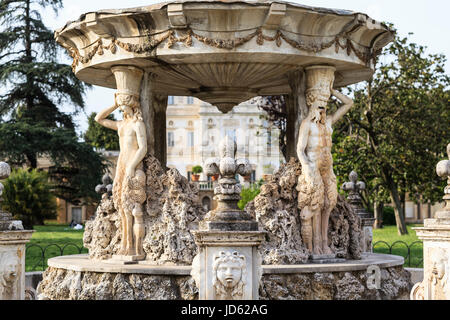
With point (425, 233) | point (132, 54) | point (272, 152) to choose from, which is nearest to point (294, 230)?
point (425, 233)

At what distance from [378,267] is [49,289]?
4.60 meters

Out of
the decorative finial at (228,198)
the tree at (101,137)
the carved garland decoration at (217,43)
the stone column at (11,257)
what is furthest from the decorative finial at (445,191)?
the tree at (101,137)

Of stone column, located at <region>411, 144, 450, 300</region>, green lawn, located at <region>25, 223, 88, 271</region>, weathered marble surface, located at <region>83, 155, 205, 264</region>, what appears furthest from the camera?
green lawn, located at <region>25, 223, 88, 271</region>

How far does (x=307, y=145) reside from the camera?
9672 millimetres

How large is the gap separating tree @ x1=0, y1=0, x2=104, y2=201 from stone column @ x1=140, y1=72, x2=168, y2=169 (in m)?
19.5

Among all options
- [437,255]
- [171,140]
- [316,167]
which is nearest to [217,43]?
[316,167]

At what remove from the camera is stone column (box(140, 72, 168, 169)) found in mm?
9875

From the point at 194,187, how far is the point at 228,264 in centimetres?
400

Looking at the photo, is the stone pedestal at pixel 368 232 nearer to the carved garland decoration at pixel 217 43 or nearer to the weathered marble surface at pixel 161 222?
the carved garland decoration at pixel 217 43

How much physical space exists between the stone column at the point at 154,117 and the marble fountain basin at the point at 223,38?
0.94ft

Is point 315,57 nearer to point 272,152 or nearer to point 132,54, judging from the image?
point 132,54

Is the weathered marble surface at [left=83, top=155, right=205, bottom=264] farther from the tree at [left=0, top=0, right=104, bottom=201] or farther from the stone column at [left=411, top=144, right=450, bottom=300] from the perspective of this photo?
the tree at [left=0, top=0, right=104, bottom=201]

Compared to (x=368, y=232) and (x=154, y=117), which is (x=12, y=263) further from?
(x=368, y=232)

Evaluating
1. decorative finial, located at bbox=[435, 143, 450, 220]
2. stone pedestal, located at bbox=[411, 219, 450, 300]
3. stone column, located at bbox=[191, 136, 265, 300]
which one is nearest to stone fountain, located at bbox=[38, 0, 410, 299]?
stone pedestal, located at bbox=[411, 219, 450, 300]
